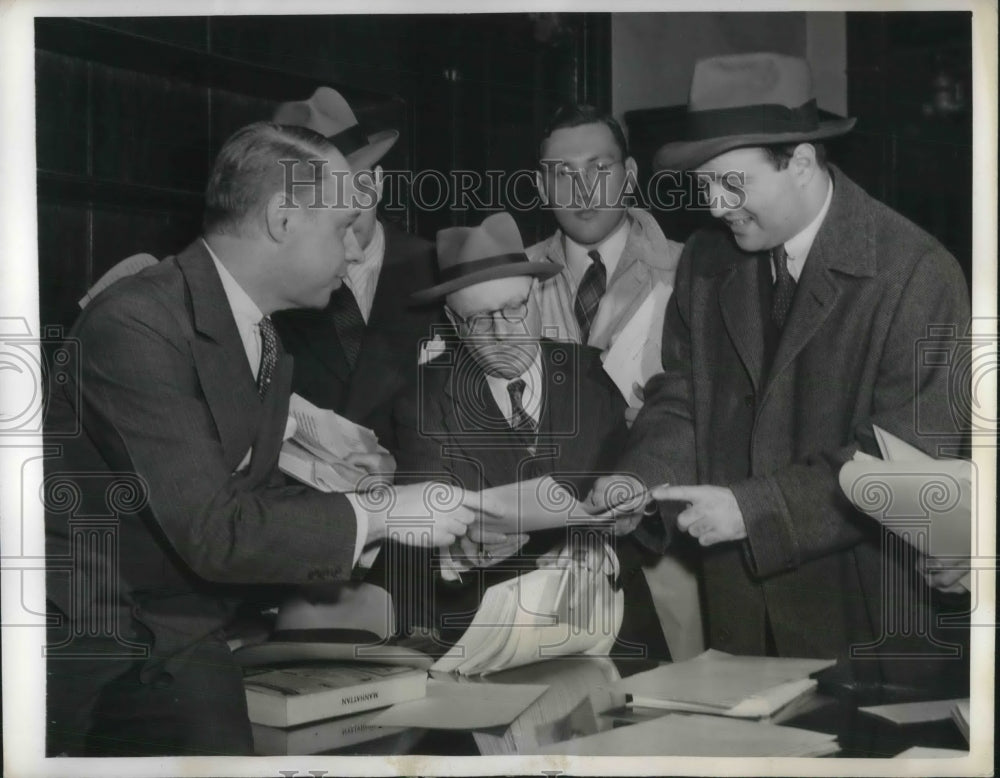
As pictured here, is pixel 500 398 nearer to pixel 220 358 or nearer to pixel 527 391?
pixel 527 391

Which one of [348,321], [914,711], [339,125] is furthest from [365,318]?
[914,711]

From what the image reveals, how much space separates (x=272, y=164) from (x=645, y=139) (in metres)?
1.08

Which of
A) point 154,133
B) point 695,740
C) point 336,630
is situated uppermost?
point 154,133

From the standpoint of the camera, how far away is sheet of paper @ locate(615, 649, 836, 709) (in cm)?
332

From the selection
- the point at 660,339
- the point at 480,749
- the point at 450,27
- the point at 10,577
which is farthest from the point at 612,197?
the point at 10,577

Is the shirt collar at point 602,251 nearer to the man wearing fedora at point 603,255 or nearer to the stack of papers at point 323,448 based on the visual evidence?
the man wearing fedora at point 603,255

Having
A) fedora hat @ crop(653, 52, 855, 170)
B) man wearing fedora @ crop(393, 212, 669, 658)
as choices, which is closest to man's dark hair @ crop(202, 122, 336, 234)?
man wearing fedora @ crop(393, 212, 669, 658)

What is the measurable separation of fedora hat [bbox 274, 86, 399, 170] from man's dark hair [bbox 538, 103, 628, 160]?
0.45 metres

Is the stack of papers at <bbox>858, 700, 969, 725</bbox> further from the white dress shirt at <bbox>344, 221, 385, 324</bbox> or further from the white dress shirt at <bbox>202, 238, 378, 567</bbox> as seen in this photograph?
the white dress shirt at <bbox>344, 221, 385, 324</bbox>

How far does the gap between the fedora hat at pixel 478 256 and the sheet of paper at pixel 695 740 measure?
1.35m

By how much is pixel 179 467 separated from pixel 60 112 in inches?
43.6

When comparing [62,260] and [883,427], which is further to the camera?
[62,260]

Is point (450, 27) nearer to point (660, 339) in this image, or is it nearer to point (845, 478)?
point (660, 339)

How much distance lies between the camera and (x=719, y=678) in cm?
333
